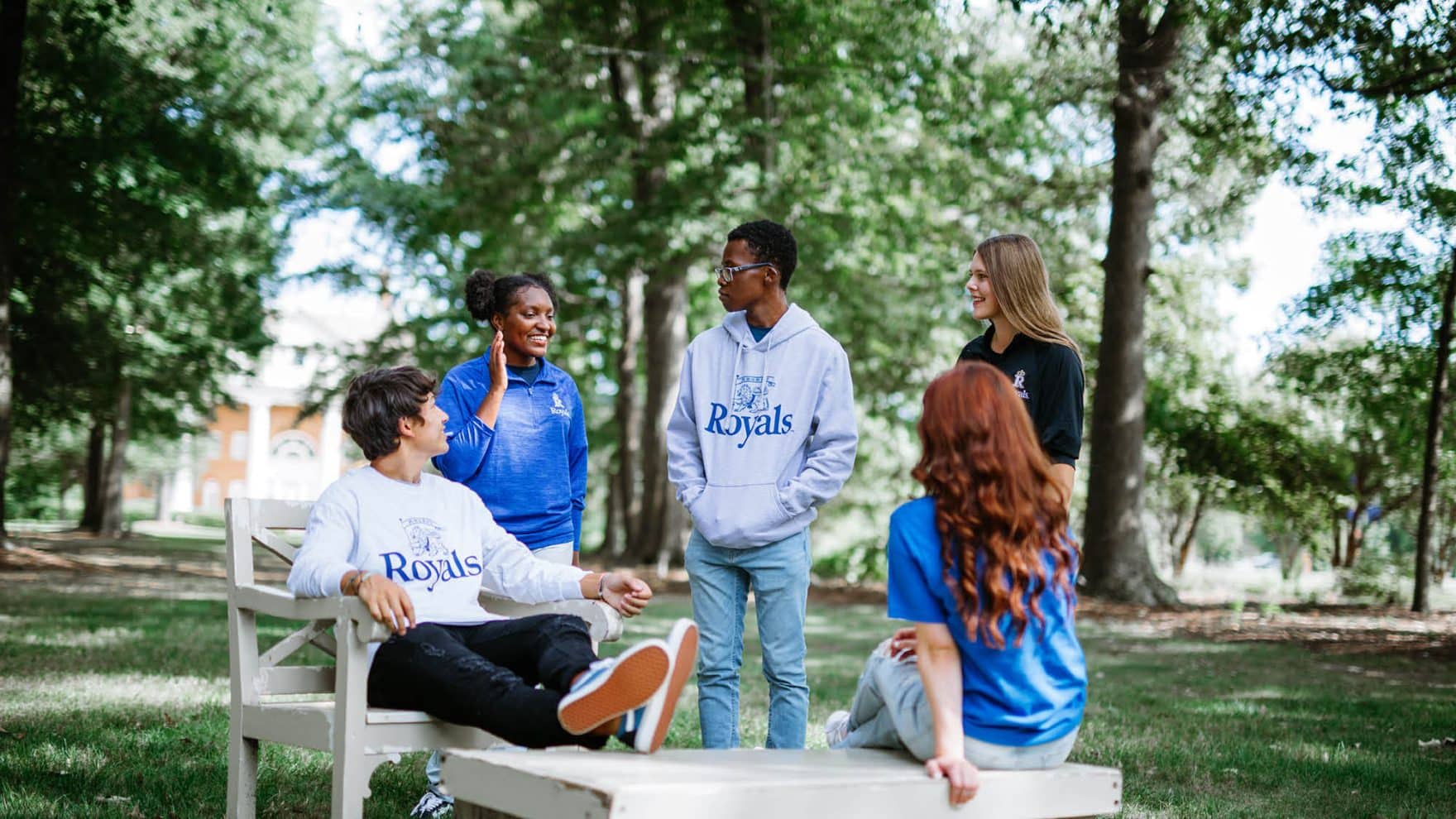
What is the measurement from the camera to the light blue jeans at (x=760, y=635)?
4.50 meters

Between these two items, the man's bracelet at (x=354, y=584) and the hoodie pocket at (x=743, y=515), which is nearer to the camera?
the man's bracelet at (x=354, y=584)

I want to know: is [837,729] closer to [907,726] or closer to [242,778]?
[907,726]

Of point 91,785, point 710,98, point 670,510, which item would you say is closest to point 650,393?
point 670,510

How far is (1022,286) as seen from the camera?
4.42 metres

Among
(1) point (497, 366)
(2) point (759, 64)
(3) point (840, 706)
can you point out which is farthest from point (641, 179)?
(1) point (497, 366)

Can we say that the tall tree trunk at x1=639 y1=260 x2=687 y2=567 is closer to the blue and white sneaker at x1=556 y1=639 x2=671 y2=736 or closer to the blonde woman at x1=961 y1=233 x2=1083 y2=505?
the blonde woman at x1=961 y1=233 x2=1083 y2=505

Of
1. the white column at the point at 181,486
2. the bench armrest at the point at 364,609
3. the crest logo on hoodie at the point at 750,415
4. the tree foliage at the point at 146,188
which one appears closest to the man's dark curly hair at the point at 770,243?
the crest logo on hoodie at the point at 750,415

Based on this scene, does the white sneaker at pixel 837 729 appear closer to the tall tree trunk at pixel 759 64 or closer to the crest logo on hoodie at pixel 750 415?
the crest logo on hoodie at pixel 750 415

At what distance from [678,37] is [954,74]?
419 centimetres

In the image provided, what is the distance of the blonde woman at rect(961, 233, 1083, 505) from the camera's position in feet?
14.2

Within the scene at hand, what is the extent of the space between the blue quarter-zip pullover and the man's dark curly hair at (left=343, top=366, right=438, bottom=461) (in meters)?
0.64

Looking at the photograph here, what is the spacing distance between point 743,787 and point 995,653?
0.77 metres

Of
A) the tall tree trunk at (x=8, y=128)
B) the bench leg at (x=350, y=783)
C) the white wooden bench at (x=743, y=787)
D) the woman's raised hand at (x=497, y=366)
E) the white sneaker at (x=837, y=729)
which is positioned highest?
the tall tree trunk at (x=8, y=128)

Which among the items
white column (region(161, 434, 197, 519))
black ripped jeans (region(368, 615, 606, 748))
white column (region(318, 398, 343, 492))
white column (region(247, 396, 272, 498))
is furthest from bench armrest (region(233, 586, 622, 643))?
white column (region(247, 396, 272, 498))
